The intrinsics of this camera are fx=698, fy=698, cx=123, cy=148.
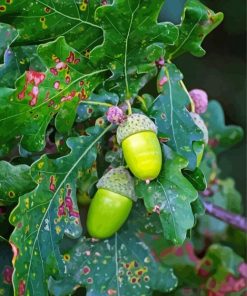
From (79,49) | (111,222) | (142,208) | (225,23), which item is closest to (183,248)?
(142,208)

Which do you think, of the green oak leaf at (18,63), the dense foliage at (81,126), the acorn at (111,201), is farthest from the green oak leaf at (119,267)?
the green oak leaf at (18,63)

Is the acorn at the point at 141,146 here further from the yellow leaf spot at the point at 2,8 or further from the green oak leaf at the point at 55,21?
the yellow leaf spot at the point at 2,8

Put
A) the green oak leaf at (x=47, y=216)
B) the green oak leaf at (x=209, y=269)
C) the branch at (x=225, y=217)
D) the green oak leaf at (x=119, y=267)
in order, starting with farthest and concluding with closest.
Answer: the green oak leaf at (x=209, y=269)
the branch at (x=225, y=217)
the green oak leaf at (x=119, y=267)
the green oak leaf at (x=47, y=216)

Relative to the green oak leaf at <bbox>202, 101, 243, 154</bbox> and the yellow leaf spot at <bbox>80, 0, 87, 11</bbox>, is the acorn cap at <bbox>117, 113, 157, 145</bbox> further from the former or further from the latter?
the green oak leaf at <bbox>202, 101, 243, 154</bbox>

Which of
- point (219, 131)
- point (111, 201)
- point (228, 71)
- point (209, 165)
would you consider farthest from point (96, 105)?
point (228, 71)

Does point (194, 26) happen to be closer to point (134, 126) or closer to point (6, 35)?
point (134, 126)

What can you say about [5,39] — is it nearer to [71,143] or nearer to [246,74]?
[71,143]

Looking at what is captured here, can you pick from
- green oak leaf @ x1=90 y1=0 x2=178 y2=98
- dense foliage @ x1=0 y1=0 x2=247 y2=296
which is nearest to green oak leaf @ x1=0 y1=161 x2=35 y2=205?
dense foliage @ x1=0 y1=0 x2=247 y2=296

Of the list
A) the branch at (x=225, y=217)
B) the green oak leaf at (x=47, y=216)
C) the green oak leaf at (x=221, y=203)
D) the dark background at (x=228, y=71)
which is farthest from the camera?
the dark background at (x=228, y=71)
